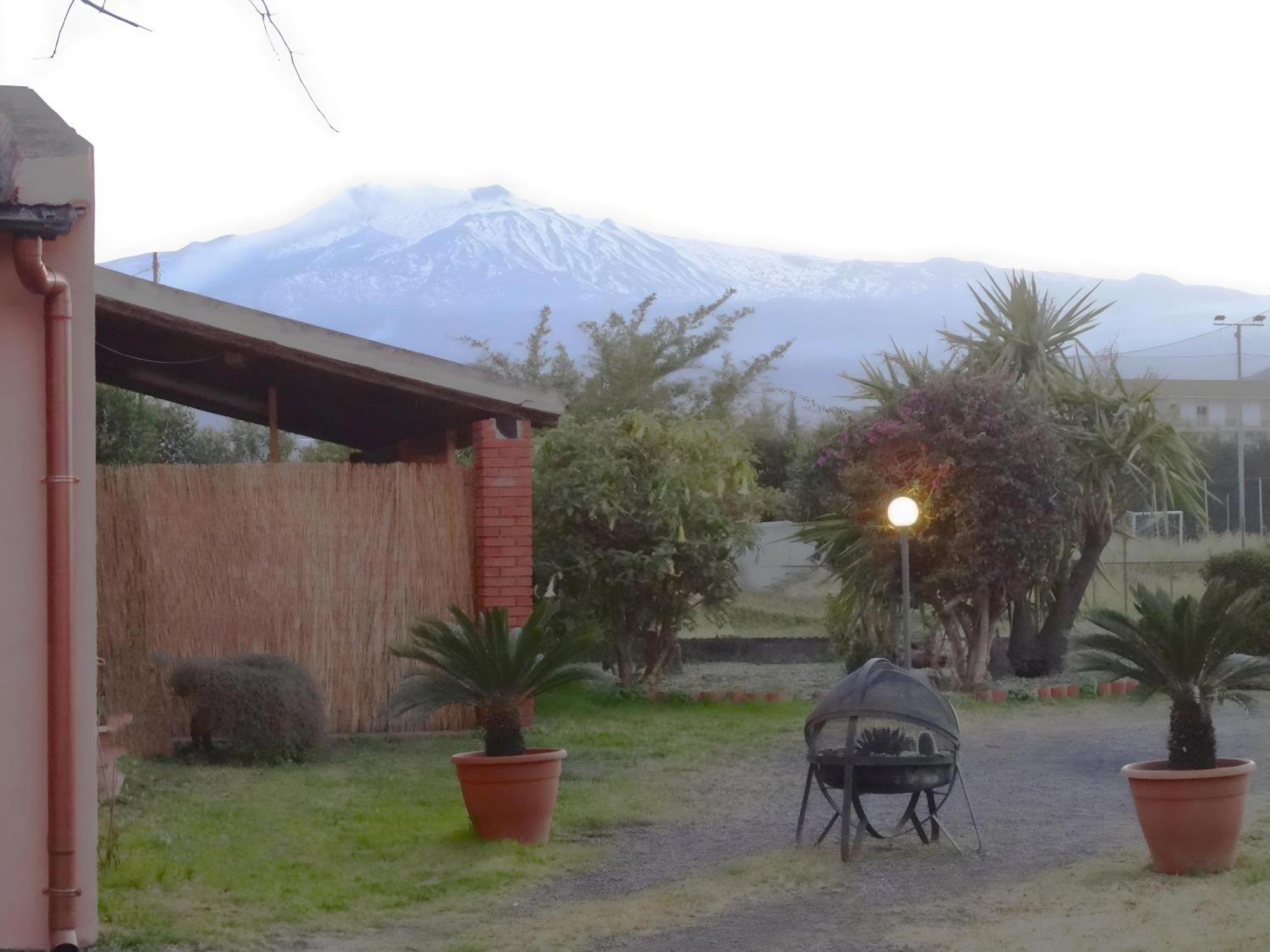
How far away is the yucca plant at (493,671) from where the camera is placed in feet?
26.3

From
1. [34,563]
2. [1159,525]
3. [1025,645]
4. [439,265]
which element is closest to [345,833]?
[34,563]

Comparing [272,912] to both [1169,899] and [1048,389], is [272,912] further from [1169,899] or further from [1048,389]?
[1048,389]

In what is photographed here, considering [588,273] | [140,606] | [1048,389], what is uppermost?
[588,273]

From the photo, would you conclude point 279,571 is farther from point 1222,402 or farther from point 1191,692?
point 1222,402

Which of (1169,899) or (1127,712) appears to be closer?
(1169,899)

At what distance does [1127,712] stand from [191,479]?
8772 mm

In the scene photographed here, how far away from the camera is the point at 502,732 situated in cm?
806

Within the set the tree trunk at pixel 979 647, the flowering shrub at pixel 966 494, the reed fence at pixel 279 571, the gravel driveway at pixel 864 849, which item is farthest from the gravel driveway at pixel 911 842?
the reed fence at pixel 279 571

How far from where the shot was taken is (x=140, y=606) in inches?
467

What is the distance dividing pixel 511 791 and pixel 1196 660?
11.4 ft

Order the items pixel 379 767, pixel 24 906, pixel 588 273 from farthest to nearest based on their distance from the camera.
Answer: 1. pixel 588 273
2. pixel 379 767
3. pixel 24 906

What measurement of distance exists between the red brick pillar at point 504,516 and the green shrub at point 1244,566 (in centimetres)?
899

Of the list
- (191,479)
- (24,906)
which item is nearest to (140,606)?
(191,479)

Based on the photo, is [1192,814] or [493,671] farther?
[493,671]
